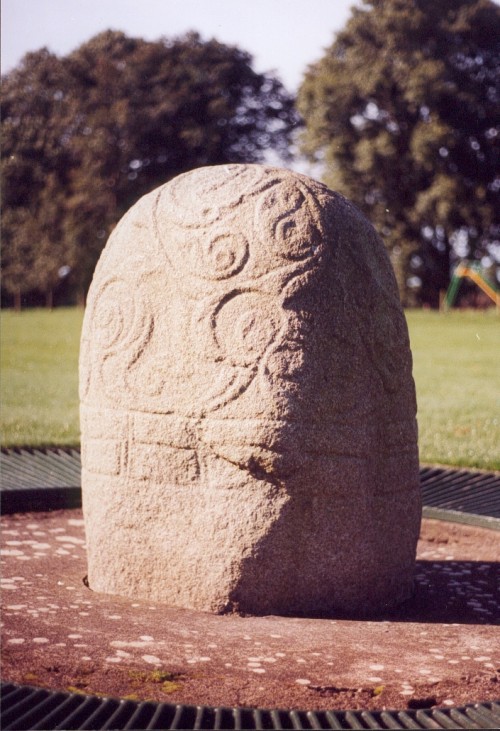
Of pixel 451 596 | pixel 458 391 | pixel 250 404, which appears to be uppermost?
pixel 250 404

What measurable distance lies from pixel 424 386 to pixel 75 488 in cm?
773

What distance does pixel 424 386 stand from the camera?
1318cm

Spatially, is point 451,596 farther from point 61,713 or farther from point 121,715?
point 61,713

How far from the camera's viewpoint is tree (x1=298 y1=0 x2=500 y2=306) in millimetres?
22938

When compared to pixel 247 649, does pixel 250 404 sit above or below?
above

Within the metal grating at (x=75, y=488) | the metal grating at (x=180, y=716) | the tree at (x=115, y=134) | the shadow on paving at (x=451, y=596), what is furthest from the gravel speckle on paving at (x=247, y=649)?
the tree at (x=115, y=134)

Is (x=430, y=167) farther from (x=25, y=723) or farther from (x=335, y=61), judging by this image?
(x=25, y=723)

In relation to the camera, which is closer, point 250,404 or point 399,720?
point 399,720

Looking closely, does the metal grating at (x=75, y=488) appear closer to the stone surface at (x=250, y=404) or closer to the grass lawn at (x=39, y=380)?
the grass lawn at (x=39, y=380)

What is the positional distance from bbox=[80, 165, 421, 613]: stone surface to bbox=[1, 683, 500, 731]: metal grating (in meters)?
1.07

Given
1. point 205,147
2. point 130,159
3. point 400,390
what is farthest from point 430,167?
point 400,390

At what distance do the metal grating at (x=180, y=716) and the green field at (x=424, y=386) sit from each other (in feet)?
15.0

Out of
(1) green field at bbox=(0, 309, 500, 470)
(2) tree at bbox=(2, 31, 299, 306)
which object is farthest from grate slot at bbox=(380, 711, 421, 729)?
(2) tree at bbox=(2, 31, 299, 306)

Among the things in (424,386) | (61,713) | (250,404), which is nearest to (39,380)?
(424,386)
